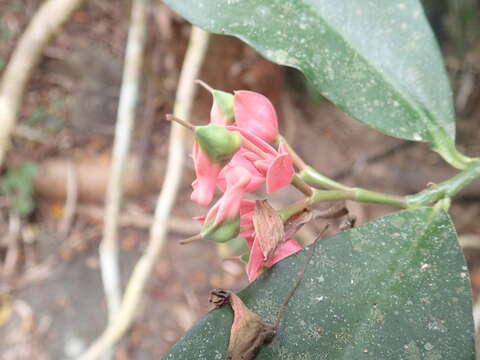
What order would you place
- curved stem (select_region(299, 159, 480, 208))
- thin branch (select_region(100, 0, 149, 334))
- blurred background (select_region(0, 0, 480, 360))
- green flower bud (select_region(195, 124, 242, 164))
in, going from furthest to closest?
blurred background (select_region(0, 0, 480, 360)) < thin branch (select_region(100, 0, 149, 334)) < curved stem (select_region(299, 159, 480, 208)) < green flower bud (select_region(195, 124, 242, 164))

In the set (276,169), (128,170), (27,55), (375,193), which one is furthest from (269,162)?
(128,170)

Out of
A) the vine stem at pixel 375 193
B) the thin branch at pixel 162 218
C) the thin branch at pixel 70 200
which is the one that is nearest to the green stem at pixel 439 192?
the vine stem at pixel 375 193

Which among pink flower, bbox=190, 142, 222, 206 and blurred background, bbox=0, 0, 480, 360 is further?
blurred background, bbox=0, 0, 480, 360

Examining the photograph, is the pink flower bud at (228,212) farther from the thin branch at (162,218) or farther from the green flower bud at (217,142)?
the thin branch at (162,218)

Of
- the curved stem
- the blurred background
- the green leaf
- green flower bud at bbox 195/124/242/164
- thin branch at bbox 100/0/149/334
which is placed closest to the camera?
green flower bud at bbox 195/124/242/164

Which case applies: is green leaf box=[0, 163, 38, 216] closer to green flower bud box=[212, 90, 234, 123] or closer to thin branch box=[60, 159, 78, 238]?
thin branch box=[60, 159, 78, 238]

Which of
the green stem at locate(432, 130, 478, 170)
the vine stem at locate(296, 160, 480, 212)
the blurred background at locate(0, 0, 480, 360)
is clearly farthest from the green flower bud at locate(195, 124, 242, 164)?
the blurred background at locate(0, 0, 480, 360)

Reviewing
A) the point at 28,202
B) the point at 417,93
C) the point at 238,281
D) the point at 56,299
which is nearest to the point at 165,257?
the point at 238,281
